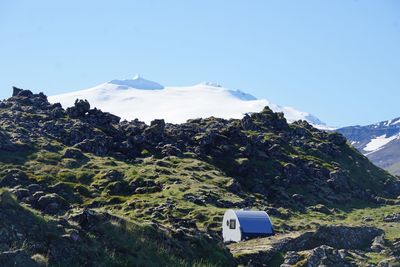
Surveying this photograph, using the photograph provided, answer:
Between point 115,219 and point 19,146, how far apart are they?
107 meters

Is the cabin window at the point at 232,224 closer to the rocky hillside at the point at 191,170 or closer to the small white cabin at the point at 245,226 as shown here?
the small white cabin at the point at 245,226

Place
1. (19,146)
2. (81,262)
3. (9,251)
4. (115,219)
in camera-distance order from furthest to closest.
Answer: (19,146)
(115,219)
(81,262)
(9,251)

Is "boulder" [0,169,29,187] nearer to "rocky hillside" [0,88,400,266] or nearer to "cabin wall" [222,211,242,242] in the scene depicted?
"rocky hillside" [0,88,400,266]

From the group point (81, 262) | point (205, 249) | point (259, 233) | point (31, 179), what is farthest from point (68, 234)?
point (31, 179)

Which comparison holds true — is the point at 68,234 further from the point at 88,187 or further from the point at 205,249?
the point at 88,187

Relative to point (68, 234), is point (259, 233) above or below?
below

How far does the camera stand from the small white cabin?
228ft

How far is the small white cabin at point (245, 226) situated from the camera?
69625 mm

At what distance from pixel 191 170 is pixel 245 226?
55.8 meters

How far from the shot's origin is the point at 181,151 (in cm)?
14125

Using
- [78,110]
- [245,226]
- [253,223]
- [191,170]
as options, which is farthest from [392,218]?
[78,110]

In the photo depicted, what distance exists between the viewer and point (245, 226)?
70438 mm

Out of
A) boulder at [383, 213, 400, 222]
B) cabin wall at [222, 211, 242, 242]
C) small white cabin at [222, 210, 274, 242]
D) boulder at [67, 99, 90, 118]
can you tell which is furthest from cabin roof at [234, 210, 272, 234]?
boulder at [67, 99, 90, 118]

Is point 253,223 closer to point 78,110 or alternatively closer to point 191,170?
point 191,170
